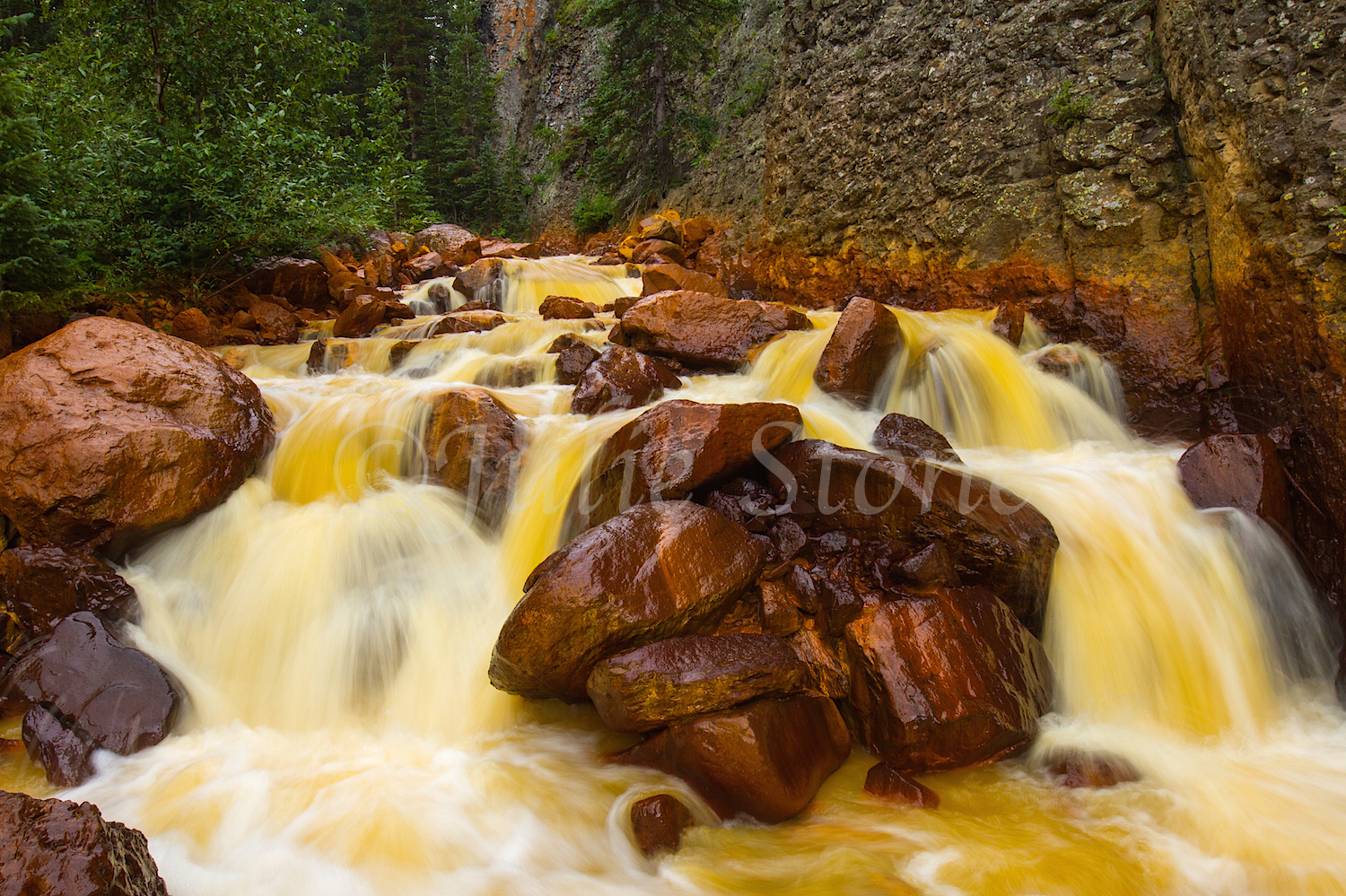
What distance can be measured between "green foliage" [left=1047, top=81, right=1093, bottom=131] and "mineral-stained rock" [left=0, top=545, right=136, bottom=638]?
8.31 metres

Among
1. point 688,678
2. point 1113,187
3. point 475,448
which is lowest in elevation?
point 688,678

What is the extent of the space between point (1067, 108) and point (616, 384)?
5004 mm

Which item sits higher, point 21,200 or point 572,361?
point 21,200

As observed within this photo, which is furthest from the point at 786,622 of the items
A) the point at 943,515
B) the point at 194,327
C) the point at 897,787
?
the point at 194,327

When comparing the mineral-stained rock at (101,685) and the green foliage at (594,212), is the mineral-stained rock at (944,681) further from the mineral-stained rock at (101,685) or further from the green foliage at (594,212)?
the green foliage at (594,212)

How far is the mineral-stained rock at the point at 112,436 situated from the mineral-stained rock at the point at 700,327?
3482 mm

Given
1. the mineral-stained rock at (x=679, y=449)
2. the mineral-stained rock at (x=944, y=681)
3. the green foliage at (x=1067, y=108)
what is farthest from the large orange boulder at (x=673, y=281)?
the mineral-stained rock at (x=944, y=681)

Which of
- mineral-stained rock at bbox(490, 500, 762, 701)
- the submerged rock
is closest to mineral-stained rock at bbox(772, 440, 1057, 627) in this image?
mineral-stained rock at bbox(490, 500, 762, 701)

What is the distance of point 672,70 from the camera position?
15.0 metres

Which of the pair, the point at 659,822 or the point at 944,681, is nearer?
the point at 659,822

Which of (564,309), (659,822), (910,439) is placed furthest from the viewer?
(564,309)

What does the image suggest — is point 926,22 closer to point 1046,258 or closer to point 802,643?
point 1046,258

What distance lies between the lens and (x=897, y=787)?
297cm

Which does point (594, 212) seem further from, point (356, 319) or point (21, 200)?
point (21, 200)
